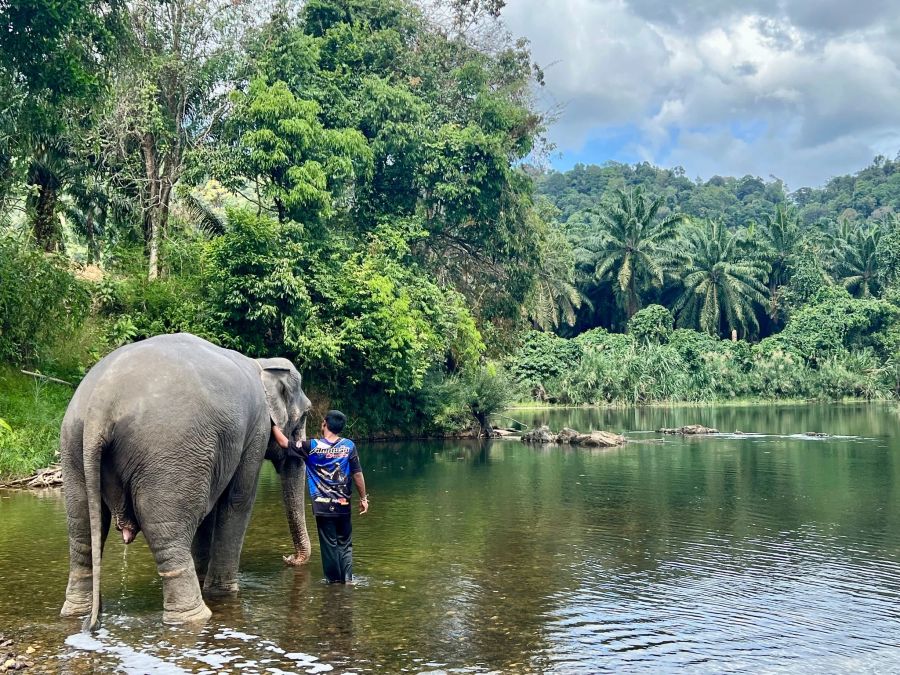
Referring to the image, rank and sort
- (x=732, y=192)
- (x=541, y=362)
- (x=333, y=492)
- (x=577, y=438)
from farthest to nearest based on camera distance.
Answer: (x=732, y=192), (x=541, y=362), (x=577, y=438), (x=333, y=492)

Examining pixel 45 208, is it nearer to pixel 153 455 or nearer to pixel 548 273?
pixel 548 273

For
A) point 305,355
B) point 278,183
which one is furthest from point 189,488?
point 278,183

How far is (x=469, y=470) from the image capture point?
18.8 metres

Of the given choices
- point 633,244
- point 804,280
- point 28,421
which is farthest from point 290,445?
point 804,280

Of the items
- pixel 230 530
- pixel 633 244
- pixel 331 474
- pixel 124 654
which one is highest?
Answer: pixel 633 244

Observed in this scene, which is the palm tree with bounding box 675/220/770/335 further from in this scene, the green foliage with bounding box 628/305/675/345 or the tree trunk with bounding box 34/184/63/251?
the tree trunk with bounding box 34/184/63/251

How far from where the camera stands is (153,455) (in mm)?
6824

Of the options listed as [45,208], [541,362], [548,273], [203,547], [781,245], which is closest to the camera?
[203,547]

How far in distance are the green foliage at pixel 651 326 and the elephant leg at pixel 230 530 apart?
4736 cm

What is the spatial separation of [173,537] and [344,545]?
6.24 feet

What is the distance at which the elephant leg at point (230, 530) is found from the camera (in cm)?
805

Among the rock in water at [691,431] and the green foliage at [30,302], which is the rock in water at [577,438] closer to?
the rock in water at [691,431]

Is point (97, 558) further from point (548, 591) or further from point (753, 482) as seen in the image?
point (753, 482)

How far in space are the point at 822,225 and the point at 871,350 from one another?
24087mm
